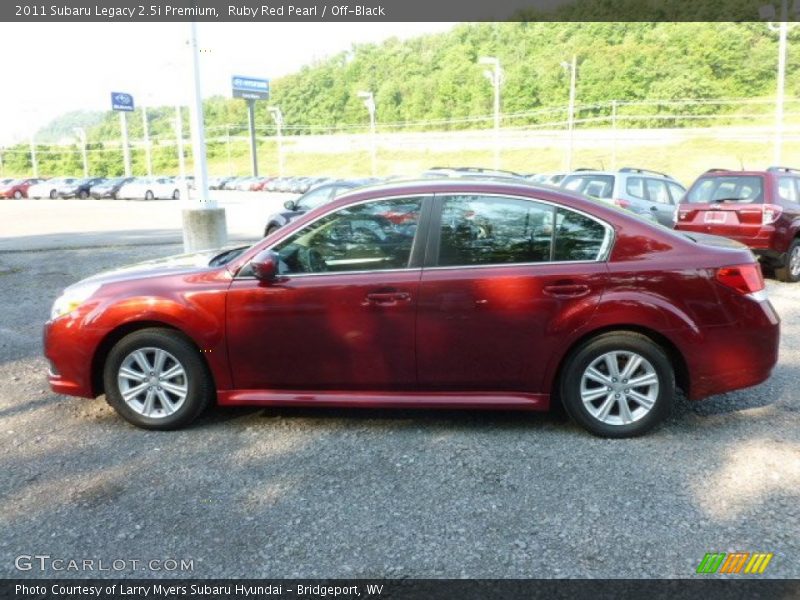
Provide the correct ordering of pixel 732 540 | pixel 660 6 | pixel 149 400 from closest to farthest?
pixel 732 540
pixel 149 400
pixel 660 6

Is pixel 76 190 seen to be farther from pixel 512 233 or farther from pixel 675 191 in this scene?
pixel 512 233

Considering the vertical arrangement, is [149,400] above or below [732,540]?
above

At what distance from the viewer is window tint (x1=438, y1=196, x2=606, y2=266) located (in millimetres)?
4289

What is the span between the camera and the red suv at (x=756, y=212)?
952cm

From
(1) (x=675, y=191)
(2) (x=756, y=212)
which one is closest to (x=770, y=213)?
(2) (x=756, y=212)

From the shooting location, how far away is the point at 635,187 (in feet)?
41.8

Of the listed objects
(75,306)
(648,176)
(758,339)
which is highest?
(648,176)

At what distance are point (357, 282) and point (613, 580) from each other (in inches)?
88.4

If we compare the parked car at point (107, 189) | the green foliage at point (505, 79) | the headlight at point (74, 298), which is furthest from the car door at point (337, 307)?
the green foliage at point (505, 79)

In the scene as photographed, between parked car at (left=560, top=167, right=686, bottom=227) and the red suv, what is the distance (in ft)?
6.89

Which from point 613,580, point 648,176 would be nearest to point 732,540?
point 613,580

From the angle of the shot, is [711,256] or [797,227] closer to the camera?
[711,256]

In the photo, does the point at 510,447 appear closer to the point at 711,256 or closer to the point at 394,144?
the point at 711,256

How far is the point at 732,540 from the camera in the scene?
3.15 meters
